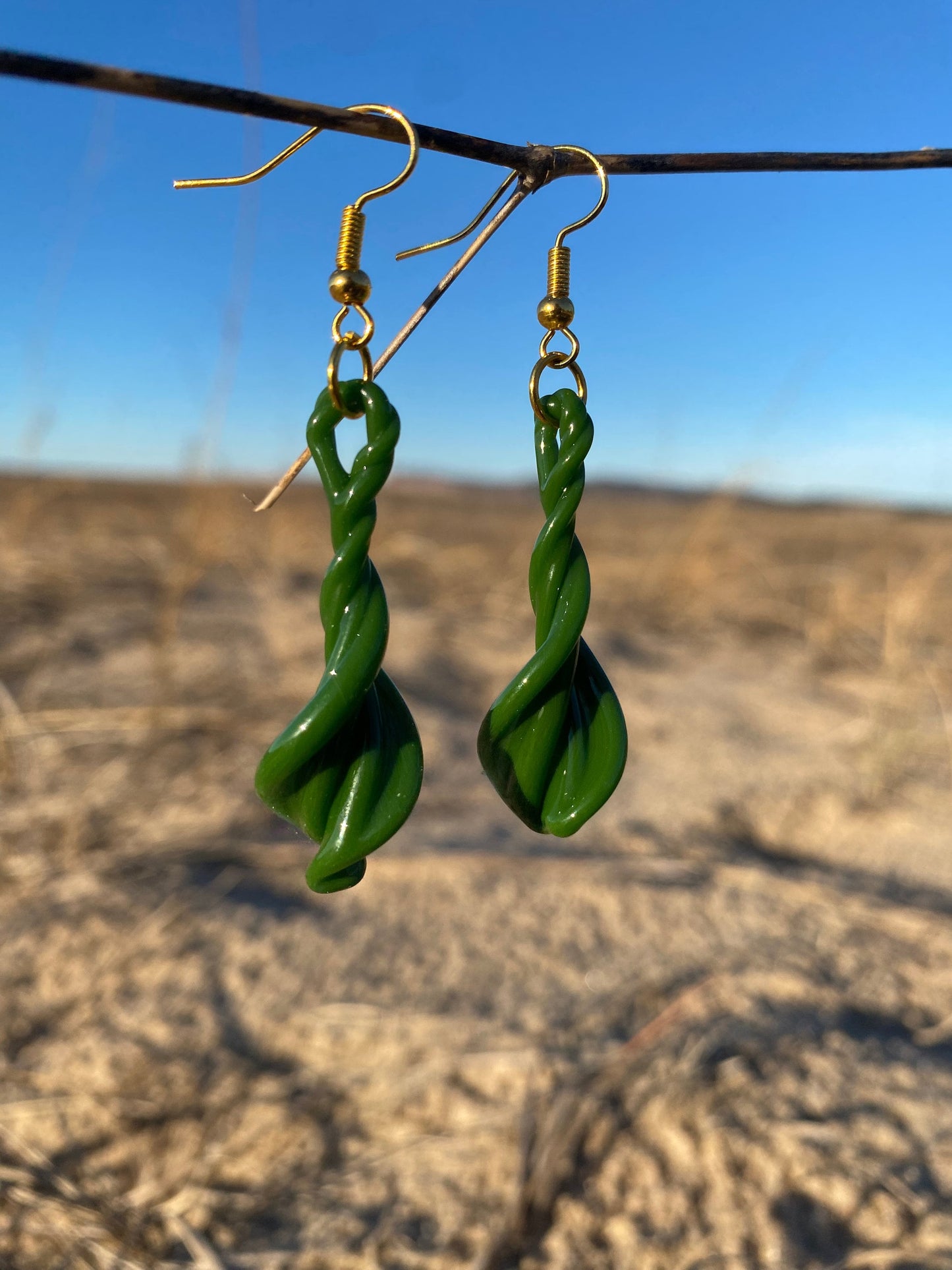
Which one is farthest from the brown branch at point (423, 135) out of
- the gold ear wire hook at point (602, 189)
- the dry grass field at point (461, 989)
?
the dry grass field at point (461, 989)

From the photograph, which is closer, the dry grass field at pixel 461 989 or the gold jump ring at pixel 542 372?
the gold jump ring at pixel 542 372

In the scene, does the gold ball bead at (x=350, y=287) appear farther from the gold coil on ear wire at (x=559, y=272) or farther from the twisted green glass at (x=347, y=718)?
the gold coil on ear wire at (x=559, y=272)

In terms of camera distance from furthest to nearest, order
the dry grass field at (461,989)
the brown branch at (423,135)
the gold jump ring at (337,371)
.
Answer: the dry grass field at (461,989) < the gold jump ring at (337,371) < the brown branch at (423,135)

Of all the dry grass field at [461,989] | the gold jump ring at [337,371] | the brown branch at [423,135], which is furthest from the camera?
the dry grass field at [461,989]

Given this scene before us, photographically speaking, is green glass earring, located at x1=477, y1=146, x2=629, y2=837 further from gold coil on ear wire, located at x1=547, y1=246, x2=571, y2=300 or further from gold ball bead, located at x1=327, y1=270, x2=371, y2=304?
gold ball bead, located at x1=327, y1=270, x2=371, y2=304

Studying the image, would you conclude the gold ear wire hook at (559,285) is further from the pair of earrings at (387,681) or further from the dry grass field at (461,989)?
the dry grass field at (461,989)

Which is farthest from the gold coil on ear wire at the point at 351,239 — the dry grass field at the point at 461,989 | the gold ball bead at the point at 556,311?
the dry grass field at the point at 461,989

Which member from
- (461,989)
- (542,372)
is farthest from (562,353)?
(461,989)

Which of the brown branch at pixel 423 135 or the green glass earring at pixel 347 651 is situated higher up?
the brown branch at pixel 423 135

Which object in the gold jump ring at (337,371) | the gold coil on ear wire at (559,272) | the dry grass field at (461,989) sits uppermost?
the gold coil on ear wire at (559,272)
